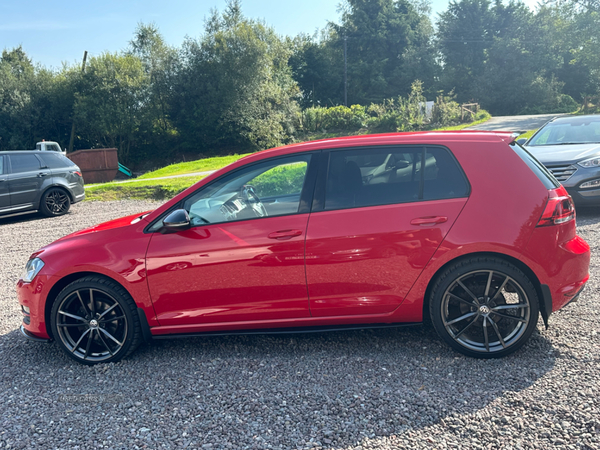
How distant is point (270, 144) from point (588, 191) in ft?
104

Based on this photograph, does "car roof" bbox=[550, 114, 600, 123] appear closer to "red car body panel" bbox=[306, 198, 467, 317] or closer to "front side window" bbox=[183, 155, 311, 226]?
"red car body panel" bbox=[306, 198, 467, 317]

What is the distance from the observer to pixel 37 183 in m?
12.1

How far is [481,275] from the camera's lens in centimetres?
361

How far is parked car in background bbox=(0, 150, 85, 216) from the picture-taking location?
11.6 metres

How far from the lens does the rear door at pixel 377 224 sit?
3.59 metres

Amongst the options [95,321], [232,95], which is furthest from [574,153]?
[232,95]

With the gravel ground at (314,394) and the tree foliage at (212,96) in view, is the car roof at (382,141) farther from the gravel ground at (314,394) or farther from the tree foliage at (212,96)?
the tree foliage at (212,96)

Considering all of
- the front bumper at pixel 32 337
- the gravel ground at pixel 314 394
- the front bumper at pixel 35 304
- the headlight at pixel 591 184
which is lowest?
the gravel ground at pixel 314 394

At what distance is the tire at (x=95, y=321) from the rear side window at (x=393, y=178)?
185 centimetres

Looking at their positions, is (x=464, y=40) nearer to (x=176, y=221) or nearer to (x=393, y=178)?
(x=393, y=178)

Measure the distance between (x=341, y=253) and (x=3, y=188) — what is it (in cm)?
1084

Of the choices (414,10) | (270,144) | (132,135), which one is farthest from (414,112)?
(414,10)

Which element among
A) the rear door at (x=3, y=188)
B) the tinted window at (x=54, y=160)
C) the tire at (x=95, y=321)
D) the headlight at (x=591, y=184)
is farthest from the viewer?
the tinted window at (x=54, y=160)

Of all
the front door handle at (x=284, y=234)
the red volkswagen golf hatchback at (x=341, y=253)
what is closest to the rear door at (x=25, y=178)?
the red volkswagen golf hatchback at (x=341, y=253)
